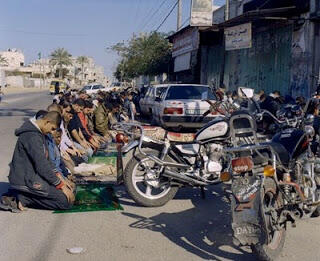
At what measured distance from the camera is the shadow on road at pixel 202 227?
504 cm

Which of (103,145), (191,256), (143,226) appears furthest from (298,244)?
(103,145)

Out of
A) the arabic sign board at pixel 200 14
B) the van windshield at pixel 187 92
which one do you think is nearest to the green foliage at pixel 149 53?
the arabic sign board at pixel 200 14

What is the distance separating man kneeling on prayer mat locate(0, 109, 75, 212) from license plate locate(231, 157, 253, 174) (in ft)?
8.61

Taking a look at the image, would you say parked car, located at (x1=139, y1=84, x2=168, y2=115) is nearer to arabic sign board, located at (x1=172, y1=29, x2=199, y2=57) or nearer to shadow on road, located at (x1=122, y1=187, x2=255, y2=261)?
arabic sign board, located at (x1=172, y1=29, x2=199, y2=57)

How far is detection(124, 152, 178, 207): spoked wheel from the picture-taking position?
6742mm

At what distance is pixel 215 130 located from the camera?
21.8 ft

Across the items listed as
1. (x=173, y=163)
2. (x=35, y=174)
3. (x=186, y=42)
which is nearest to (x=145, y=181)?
(x=173, y=163)

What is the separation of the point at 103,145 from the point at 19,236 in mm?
6707

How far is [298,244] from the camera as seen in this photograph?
5.38 metres

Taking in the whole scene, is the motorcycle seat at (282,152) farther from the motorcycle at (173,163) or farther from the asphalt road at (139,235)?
the motorcycle at (173,163)

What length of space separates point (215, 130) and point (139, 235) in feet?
6.01

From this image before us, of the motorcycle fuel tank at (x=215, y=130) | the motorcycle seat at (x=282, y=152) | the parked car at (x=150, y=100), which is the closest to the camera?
the motorcycle seat at (x=282, y=152)

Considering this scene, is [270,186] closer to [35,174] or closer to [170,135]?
[170,135]

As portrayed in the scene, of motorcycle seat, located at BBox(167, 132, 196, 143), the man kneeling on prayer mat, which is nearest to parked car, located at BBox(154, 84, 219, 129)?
motorcycle seat, located at BBox(167, 132, 196, 143)
